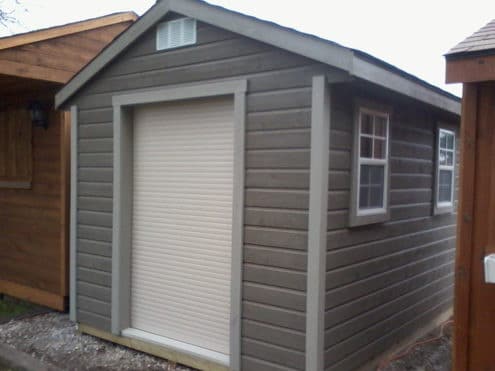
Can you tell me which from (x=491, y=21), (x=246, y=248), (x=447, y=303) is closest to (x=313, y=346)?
(x=246, y=248)

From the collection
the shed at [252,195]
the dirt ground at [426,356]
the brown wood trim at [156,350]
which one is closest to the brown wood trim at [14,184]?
the shed at [252,195]

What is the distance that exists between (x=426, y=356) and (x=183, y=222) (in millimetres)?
2831

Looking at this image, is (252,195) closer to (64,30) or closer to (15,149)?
(64,30)

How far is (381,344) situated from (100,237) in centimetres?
312

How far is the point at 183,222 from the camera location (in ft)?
16.2

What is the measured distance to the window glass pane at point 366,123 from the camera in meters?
4.35

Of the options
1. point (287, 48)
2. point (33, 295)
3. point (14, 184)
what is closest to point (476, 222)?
point (287, 48)

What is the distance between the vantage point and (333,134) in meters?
3.89

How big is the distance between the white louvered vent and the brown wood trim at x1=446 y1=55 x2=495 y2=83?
7.80 feet

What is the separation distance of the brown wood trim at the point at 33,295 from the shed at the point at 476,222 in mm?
5001

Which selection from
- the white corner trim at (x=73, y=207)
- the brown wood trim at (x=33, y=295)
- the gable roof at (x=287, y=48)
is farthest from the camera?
the brown wood trim at (x=33, y=295)

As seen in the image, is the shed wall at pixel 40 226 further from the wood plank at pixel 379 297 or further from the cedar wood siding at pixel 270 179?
the wood plank at pixel 379 297

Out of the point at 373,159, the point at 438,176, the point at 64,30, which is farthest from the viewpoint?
the point at 64,30

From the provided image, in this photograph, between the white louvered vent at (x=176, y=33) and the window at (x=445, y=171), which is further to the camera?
the window at (x=445, y=171)
